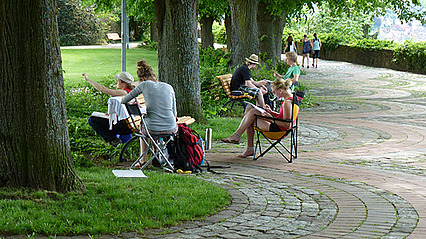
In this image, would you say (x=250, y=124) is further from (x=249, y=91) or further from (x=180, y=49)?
(x=249, y=91)

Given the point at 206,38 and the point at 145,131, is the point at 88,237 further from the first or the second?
the point at 206,38

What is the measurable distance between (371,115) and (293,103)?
5.97m

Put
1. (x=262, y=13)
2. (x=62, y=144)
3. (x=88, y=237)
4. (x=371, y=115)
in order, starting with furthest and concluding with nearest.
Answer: (x=262, y=13), (x=371, y=115), (x=62, y=144), (x=88, y=237)

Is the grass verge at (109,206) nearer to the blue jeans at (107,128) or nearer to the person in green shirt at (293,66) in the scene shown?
the blue jeans at (107,128)

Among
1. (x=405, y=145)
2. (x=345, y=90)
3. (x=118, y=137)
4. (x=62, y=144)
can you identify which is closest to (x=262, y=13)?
(x=345, y=90)

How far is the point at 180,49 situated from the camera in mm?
10320

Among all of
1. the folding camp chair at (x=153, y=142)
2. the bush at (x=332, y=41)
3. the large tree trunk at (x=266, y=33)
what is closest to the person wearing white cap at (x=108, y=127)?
the folding camp chair at (x=153, y=142)

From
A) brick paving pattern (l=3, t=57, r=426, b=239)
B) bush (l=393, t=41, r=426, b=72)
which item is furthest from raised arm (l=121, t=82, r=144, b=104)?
bush (l=393, t=41, r=426, b=72)

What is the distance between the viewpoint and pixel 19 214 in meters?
4.75

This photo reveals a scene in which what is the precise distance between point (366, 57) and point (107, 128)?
1094 inches

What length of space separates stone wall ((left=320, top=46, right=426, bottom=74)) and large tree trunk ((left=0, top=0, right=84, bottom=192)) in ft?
80.3

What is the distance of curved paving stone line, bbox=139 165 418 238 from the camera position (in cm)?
473

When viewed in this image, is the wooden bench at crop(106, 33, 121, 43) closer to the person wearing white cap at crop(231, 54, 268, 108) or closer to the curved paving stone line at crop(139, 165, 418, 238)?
the person wearing white cap at crop(231, 54, 268, 108)

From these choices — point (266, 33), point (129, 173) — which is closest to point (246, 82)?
point (129, 173)
